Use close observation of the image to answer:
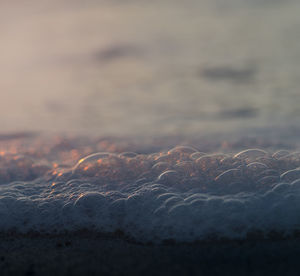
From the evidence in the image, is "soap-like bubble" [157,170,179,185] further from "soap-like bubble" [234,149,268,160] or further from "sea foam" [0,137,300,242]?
"soap-like bubble" [234,149,268,160]

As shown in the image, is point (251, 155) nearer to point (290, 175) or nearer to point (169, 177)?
point (290, 175)

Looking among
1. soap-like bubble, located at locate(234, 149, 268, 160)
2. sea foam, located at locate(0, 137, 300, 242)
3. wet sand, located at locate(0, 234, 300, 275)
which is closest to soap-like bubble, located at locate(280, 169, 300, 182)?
sea foam, located at locate(0, 137, 300, 242)

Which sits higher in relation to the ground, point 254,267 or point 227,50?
point 227,50

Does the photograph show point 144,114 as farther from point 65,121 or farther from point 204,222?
point 204,222

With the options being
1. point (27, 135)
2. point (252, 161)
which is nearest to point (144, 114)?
point (27, 135)

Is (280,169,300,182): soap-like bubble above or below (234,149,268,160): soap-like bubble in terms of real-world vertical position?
below

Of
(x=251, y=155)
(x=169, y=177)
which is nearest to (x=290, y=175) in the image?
(x=251, y=155)
